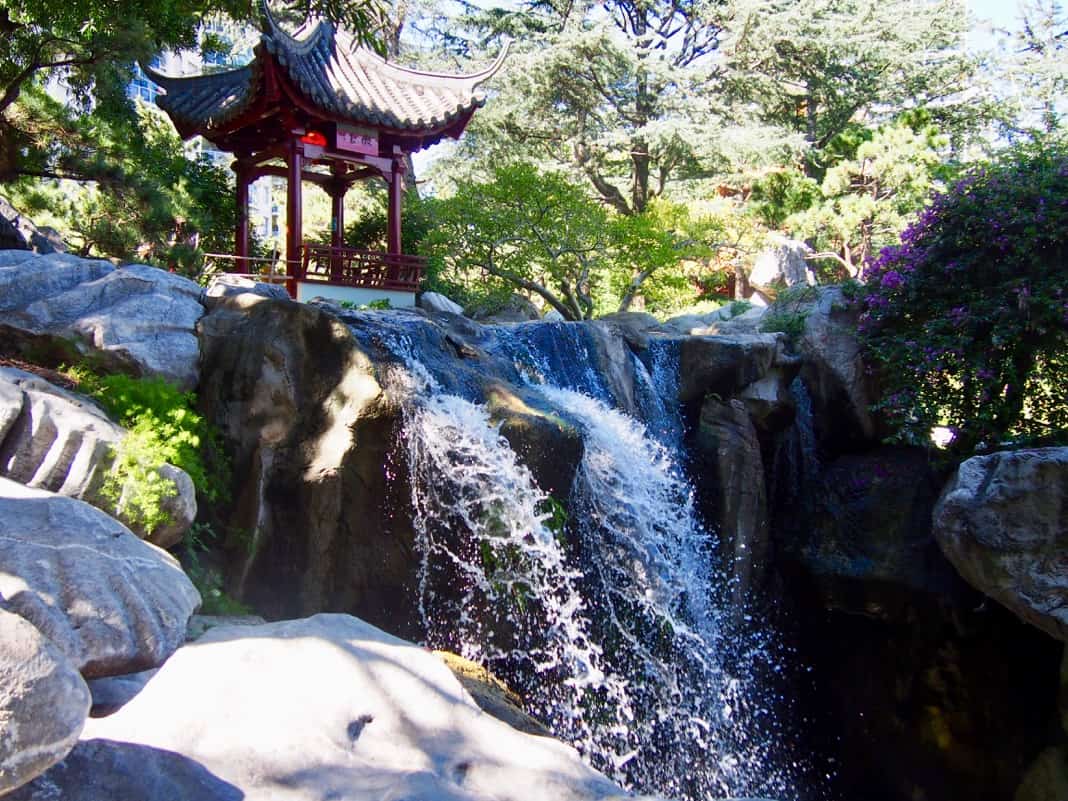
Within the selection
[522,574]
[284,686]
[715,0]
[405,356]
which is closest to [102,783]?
[284,686]

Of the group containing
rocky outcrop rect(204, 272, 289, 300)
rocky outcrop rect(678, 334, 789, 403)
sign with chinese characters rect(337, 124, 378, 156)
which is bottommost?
rocky outcrop rect(678, 334, 789, 403)

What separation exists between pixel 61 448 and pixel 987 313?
733cm

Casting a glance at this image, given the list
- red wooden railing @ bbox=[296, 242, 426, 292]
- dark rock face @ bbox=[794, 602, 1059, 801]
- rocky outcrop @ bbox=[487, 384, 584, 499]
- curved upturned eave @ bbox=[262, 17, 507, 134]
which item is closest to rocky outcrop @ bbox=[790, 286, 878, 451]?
dark rock face @ bbox=[794, 602, 1059, 801]

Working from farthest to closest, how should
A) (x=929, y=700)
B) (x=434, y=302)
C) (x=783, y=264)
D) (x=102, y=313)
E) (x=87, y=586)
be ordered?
1. (x=783, y=264)
2. (x=434, y=302)
3. (x=929, y=700)
4. (x=102, y=313)
5. (x=87, y=586)

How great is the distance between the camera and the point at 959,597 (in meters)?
7.80

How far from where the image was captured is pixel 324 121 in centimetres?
1077

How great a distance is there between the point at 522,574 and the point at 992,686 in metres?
5.27

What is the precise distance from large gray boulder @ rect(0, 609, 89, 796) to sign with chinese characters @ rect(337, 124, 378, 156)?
988 centimetres

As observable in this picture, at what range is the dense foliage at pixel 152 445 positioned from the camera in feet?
13.7

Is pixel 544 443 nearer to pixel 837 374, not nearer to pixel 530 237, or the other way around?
pixel 837 374

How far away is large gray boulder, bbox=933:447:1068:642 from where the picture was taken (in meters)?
6.32

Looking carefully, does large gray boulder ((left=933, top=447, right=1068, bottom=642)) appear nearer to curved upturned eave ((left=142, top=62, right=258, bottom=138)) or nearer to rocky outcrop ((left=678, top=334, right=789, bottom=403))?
rocky outcrop ((left=678, top=334, right=789, bottom=403))

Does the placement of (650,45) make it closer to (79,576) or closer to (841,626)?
(841,626)

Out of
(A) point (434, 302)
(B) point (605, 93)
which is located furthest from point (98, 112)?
(B) point (605, 93)
